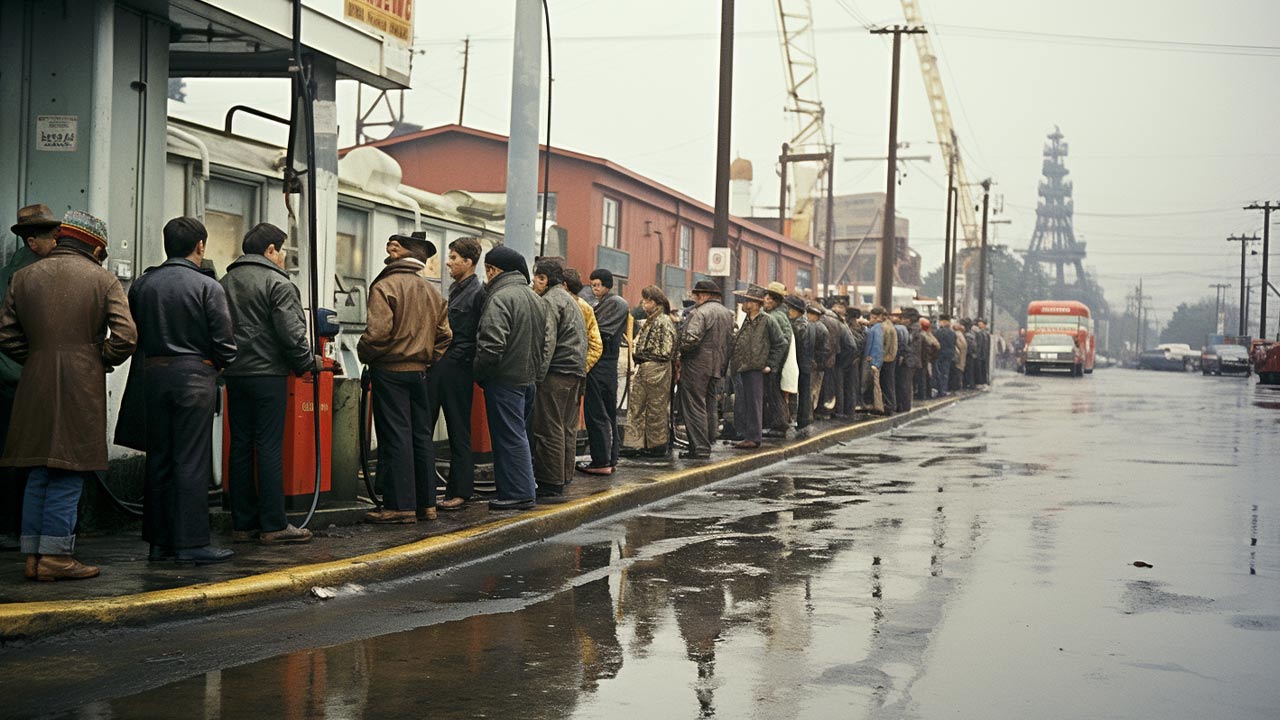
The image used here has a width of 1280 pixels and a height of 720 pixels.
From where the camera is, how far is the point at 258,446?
7852 millimetres

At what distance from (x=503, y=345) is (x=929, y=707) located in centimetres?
497

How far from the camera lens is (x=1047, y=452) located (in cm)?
1730

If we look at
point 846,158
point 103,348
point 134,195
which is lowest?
point 103,348

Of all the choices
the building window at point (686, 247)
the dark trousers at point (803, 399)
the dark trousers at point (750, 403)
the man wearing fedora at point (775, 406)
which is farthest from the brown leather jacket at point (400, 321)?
the building window at point (686, 247)

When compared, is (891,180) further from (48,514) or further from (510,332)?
(48,514)

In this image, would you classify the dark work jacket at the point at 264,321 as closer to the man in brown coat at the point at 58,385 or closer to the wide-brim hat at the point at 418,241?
the man in brown coat at the point at 58,385

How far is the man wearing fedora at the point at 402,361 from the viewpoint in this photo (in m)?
8.76

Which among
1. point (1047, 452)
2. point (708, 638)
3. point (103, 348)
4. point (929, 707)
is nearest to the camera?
point (929, 707)

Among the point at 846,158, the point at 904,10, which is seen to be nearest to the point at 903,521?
the point at 846,158

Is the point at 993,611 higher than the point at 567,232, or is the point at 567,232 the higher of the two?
the point at 567,232

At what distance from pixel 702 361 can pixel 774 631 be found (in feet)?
26.8

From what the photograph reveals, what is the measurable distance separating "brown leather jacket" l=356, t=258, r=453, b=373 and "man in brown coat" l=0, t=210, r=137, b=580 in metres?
2.14

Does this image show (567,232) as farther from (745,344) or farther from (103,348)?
(103,348)

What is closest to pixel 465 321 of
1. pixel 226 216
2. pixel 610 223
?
pixel 226 216
